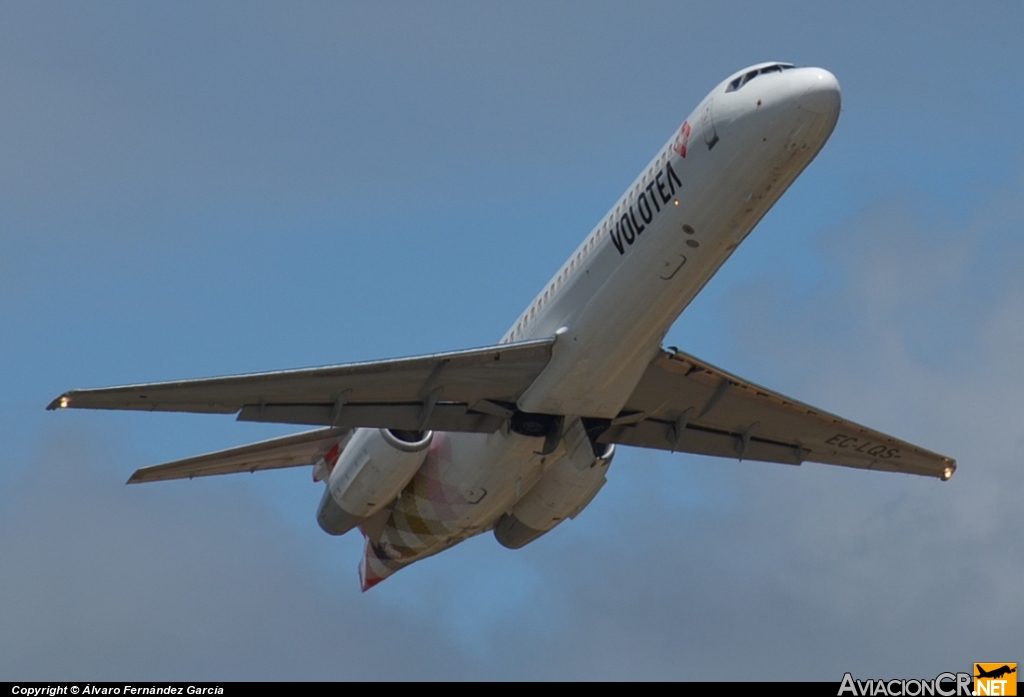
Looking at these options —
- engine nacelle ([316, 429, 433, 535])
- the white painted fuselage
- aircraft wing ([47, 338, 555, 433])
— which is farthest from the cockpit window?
engine nacelle ([316, 429, 433, 535])

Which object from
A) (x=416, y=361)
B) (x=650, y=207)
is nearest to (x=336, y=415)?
(x=416, y=361)

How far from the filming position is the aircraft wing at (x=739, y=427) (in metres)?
40.8

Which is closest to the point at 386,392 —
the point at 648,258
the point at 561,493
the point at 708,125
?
the point at 561,493

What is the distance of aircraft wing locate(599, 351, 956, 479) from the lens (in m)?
40.8

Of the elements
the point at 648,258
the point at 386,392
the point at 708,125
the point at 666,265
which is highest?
the point at 708,125

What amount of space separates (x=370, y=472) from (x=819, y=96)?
48.9 feet

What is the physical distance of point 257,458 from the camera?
43.8m

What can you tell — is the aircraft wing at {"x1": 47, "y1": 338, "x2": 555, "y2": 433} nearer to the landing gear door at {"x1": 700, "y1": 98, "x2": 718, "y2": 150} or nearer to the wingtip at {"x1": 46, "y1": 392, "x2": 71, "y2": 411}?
the wingtip at {"x1": 46, "y1": 392, "x2": 71, "y2": 411}

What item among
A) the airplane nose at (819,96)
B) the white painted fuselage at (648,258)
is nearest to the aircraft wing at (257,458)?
the white painted fuselage at (648,258)

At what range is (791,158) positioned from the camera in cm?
3356

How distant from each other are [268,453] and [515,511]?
A: 6.54m

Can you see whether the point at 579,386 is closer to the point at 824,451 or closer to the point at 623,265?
the point at 623,265

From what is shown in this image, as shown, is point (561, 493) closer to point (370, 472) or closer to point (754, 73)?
point (370, 472)

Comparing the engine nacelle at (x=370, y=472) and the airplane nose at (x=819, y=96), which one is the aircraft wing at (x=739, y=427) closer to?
the engine nacelle at (x=370, y=472)
